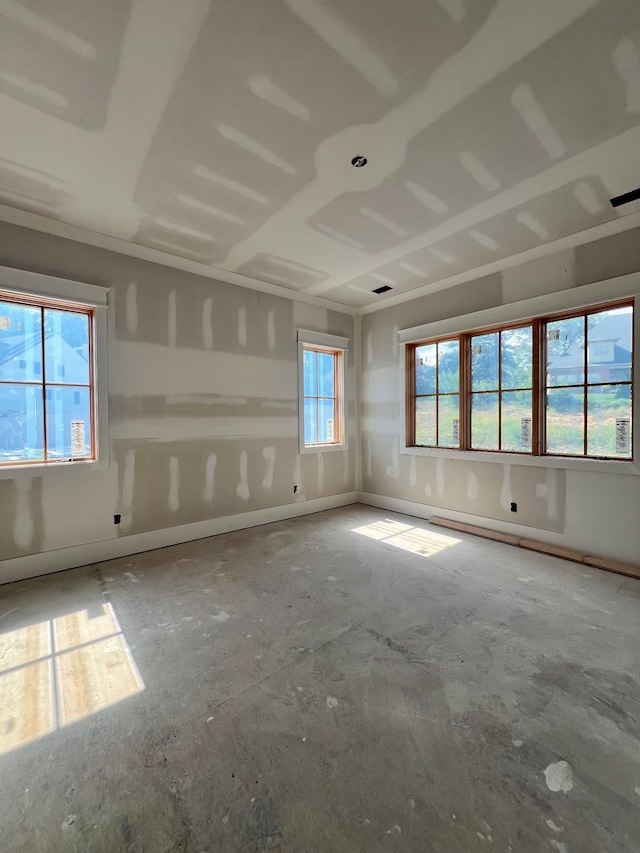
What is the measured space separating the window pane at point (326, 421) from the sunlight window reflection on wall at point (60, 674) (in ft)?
11.2

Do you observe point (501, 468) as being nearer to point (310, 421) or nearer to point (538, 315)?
point (538, 315)

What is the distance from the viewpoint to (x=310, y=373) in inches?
204

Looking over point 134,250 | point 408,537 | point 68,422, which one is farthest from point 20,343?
point 408,537

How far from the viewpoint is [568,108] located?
1.97m

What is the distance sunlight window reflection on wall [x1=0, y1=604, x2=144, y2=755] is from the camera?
5.47ft

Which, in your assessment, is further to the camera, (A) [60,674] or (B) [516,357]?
(B) [516,357]

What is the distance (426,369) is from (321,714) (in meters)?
4.06

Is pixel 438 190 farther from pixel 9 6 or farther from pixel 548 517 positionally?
pixel 548 517

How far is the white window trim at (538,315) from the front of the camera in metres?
3.17

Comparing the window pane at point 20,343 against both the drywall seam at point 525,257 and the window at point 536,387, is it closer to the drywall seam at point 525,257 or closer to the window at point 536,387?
the drywall seam at point 525,257

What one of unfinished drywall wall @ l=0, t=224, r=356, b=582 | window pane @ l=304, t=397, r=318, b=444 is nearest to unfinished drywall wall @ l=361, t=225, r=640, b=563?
window pane @ l=304, t=397, r=318, b=444

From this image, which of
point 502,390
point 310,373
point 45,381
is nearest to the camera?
point 45,381

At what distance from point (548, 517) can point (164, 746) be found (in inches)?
145

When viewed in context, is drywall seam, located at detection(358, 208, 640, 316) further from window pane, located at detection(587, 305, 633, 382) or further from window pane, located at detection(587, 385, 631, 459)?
window pane, located at detection(587, 385, 631, 459)
